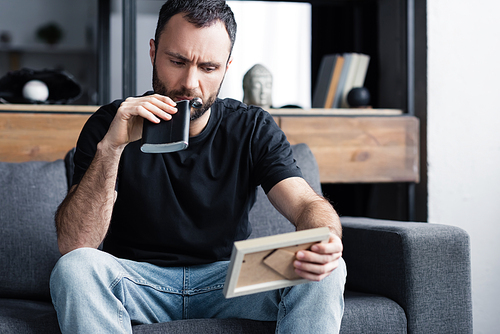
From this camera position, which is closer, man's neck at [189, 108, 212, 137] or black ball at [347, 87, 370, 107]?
man's neck at [189, 108, 212, 137]

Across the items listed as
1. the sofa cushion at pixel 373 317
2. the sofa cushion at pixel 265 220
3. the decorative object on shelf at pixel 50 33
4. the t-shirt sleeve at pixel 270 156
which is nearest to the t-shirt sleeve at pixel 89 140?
the t-shirt sleeve at pixel 270 156

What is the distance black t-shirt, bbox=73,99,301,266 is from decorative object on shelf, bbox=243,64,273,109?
0.66 meters

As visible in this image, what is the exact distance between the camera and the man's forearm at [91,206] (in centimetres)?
113

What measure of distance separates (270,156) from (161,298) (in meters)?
0.43

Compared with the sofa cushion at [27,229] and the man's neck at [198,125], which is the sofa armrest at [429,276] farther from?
the sofa cushion at [27,229]

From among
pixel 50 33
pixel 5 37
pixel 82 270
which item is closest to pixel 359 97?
pixel 82 270

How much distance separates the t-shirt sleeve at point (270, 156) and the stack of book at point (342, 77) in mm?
856

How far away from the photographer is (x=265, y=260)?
33.1 inches

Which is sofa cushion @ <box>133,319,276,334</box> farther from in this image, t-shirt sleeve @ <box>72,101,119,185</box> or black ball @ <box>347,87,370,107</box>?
black ball @ <box>347,87,370,107</box>

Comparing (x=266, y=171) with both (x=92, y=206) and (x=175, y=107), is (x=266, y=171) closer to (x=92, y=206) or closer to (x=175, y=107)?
(x=175, y=107)

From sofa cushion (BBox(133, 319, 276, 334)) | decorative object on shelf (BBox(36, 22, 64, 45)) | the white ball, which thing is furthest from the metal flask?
decorative object on shelf (BBox(36, 22, 64, 45))

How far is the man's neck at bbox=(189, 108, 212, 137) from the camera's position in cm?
130

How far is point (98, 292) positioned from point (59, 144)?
0.96 meters

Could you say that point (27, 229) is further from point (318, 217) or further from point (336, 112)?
point (336, 112)
